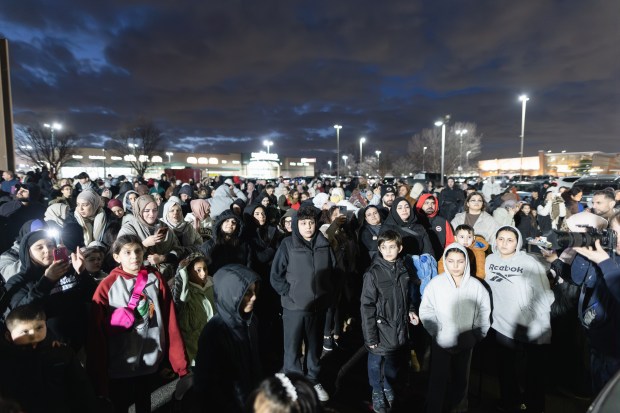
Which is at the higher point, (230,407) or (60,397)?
(60,397)

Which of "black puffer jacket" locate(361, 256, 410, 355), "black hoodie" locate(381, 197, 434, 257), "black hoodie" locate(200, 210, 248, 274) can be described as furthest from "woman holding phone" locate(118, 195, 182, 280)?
"black hoodie" locate(381, 197, 434, 257)

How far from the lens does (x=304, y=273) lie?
386 centimetres

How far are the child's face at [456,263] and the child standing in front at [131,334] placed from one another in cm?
270

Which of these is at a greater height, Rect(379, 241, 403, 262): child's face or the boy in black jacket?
Rect(379, 241, 403, 262): child's face

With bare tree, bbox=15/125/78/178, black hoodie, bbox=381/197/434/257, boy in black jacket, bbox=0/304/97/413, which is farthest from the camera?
bare tree, bbox=15/125/78/178

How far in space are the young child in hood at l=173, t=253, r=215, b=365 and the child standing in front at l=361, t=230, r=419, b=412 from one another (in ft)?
5.63

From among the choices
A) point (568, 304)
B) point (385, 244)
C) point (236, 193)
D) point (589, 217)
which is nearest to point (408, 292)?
point (385, 244)

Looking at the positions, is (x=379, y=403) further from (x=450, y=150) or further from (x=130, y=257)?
(x=450, y=150)

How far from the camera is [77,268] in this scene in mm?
3080

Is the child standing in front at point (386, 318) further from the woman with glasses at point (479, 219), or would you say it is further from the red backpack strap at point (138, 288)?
the woman with glasses at point (479, 219)

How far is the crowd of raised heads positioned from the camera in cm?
231

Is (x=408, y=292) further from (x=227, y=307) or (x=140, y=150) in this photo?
(x=140, y=150)

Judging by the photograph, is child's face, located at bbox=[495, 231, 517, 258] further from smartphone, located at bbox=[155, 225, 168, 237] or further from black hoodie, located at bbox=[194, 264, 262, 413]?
smartphone, located at bbox=[155, 225, 168, 237]

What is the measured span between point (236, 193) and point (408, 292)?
8351mm
